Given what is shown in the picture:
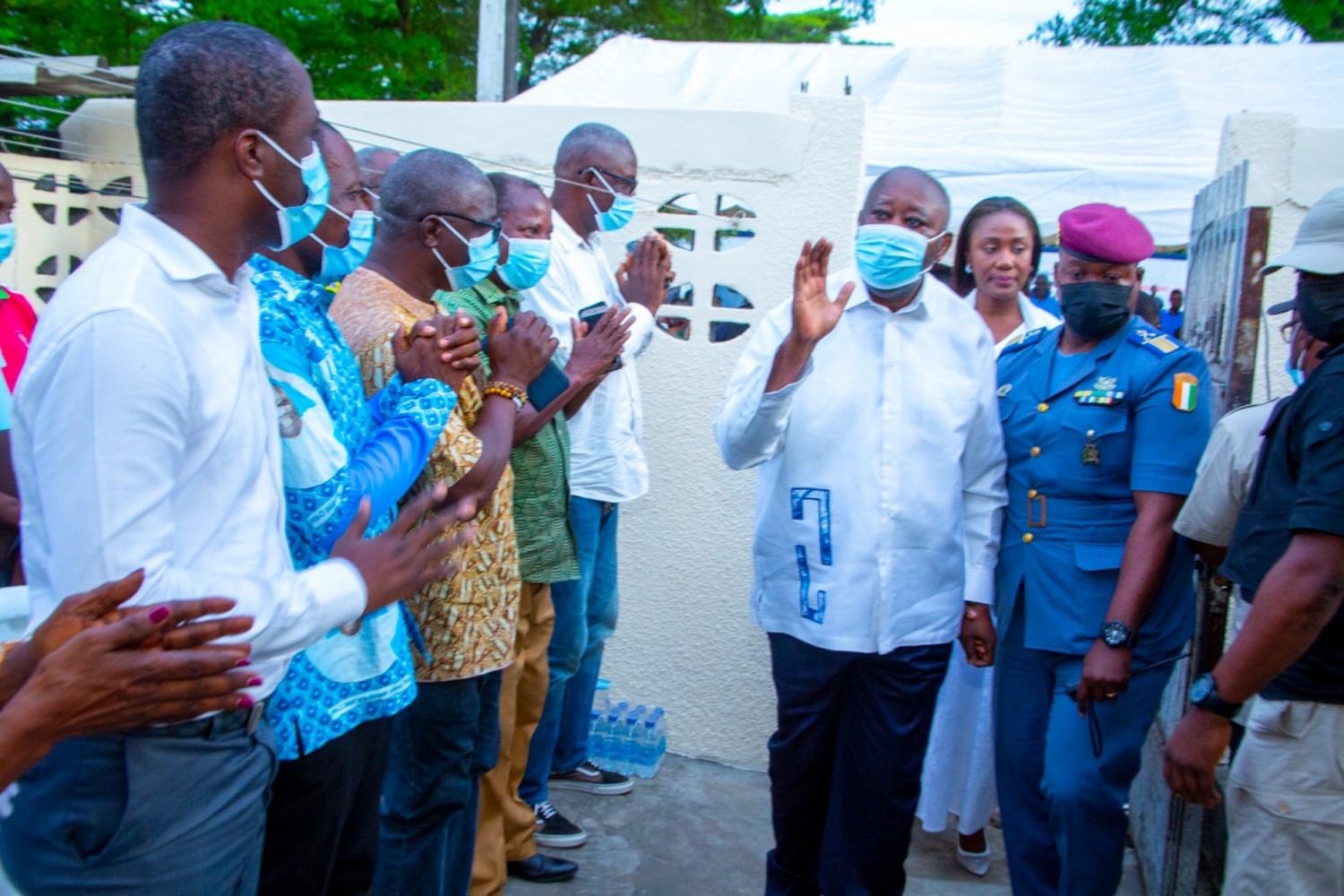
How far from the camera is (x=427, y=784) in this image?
2.52 metres

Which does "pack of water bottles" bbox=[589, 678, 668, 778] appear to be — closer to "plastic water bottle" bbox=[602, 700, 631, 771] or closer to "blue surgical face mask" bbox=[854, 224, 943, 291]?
"plastic water bottle" bbox=[602, 700, 631, 771]

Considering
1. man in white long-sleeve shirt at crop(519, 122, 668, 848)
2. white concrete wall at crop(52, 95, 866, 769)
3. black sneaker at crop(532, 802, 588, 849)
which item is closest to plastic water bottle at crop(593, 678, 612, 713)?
white concrete wall at crop(52, 95, 866, 769)

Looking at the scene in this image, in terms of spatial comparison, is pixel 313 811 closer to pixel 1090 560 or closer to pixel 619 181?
pixel 1090 560

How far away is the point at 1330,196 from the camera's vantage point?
2150 millimetres

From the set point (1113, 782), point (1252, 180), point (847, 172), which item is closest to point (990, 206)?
point (847, 172)

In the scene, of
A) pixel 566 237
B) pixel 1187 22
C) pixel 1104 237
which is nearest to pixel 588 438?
pixel 566 237

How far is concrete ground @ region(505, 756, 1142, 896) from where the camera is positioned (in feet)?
11.8

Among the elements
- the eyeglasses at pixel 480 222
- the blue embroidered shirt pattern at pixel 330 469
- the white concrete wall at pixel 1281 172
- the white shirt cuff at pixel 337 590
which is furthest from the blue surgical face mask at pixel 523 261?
the white concrete wall at pixel 1281 172

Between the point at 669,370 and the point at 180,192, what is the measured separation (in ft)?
9.78

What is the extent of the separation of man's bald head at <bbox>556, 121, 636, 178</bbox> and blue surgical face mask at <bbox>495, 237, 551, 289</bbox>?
2.80 ft

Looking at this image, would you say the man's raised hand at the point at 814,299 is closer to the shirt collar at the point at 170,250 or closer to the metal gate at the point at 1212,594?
the metal gate at the point at 1212,594

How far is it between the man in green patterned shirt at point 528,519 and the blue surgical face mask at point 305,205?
1305mm

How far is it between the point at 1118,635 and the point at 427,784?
1686mm

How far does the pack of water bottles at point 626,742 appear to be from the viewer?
14.3ft
